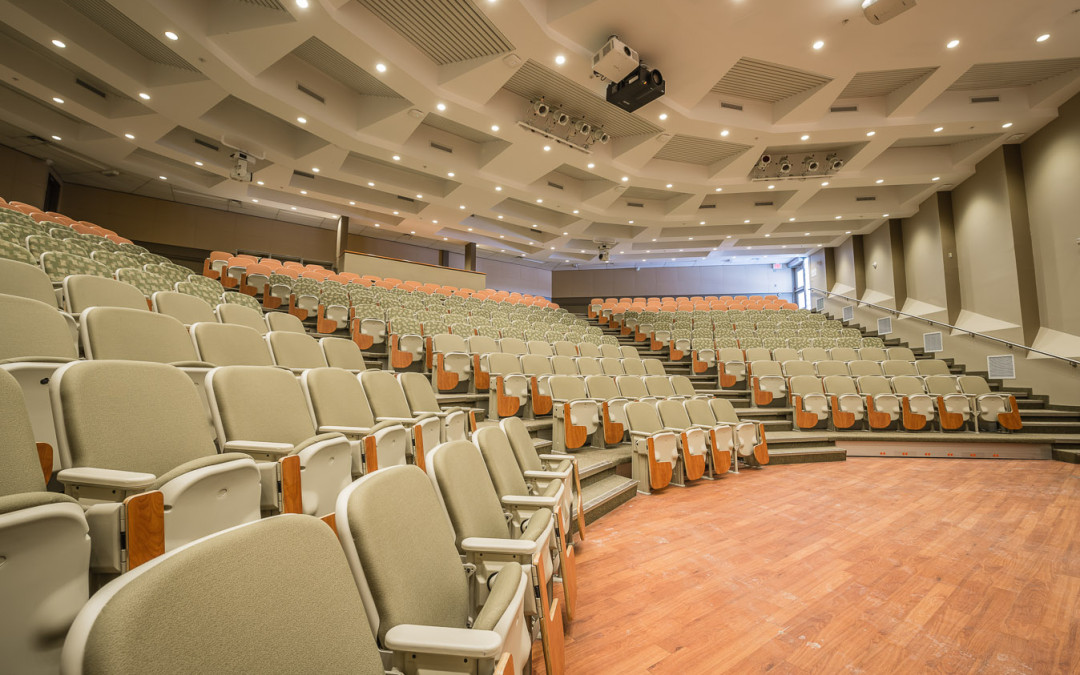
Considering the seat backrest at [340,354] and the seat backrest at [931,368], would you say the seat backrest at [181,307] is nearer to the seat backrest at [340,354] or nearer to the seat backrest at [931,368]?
the seat backrest at [340,354]

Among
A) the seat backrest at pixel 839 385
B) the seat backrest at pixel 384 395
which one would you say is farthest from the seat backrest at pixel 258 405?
the seat backrest at pixel 839 385

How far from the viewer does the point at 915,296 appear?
673 cm

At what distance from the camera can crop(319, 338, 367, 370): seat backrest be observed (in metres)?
2.27

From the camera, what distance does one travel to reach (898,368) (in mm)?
4887

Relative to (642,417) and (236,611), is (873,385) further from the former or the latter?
(236,611)

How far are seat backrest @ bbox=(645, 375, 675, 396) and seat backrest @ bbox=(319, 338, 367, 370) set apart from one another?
212 centimetres

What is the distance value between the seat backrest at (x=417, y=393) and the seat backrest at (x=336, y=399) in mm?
333

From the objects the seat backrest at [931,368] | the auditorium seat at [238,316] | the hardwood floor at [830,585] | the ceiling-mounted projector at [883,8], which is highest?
the ceiling-mounted projector at [883,8]

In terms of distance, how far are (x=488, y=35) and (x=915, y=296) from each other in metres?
6.79

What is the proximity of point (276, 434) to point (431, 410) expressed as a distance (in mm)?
914

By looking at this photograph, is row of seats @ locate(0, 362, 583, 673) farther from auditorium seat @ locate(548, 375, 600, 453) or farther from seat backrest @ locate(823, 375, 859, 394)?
seat backrest @ locate(823, 375, 859, 394)

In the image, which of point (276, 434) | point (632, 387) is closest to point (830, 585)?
point (276, 434)

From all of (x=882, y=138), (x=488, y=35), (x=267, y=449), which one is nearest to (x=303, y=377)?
(x=267, y=449)

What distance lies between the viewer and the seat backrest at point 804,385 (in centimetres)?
424
